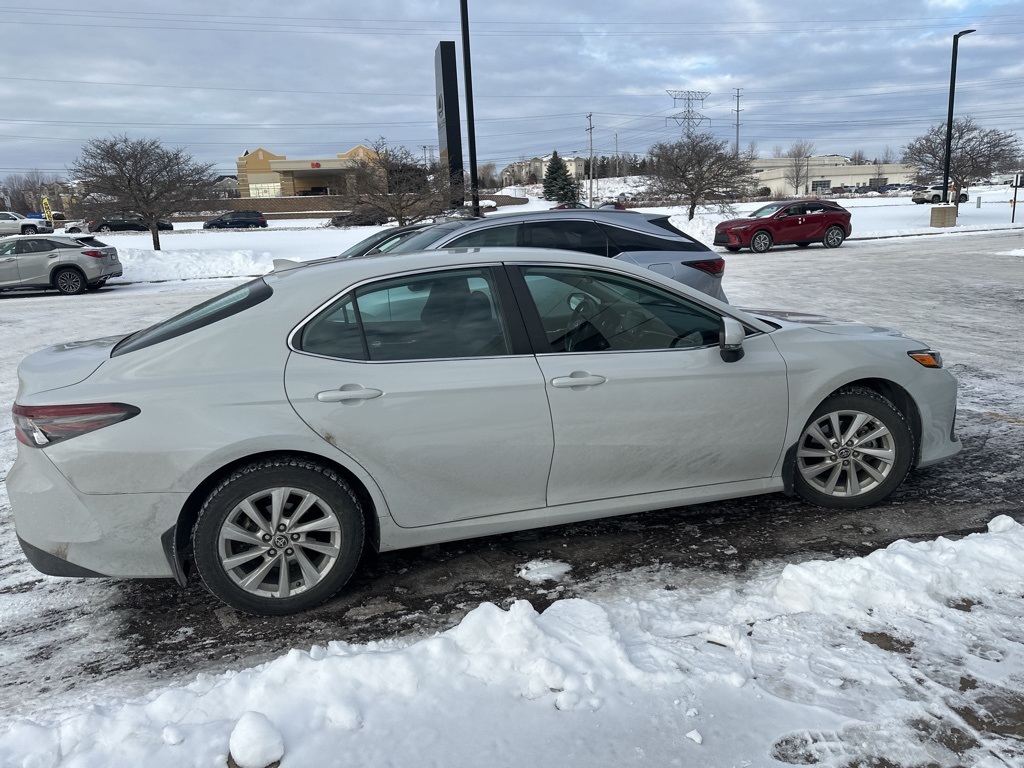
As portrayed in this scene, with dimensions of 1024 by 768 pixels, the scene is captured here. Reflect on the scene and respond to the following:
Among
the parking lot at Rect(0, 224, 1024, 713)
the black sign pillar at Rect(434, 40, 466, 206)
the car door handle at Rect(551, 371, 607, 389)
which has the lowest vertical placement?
the parking lot at Rect(0, 224, 1024, 713)

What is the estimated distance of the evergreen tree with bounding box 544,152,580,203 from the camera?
3123 inches

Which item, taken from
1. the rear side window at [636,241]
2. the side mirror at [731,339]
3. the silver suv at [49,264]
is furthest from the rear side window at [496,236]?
the silver suv at [49,264]

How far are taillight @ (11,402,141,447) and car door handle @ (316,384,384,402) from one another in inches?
29.6

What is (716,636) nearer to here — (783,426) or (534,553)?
(534,553)

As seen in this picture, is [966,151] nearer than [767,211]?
No

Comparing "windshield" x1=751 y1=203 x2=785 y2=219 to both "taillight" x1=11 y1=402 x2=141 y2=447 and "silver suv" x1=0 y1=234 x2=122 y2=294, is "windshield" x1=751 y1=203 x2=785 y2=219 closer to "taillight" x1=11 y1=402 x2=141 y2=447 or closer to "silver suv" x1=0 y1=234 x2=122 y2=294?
"silver suv" x1=0 y1=234 x2=122 y2=294

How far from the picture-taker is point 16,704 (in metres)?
2.84

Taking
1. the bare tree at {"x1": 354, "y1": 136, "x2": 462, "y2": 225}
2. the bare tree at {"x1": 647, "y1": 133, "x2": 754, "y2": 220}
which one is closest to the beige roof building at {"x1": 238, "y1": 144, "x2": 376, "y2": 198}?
the bare tree at {"x1": 647, "y1": 133, "x2": 754, "y2": 220}

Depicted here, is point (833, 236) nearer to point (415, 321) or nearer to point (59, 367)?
point (415, 321)

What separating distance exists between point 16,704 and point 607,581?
240 cm

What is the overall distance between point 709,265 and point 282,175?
9024cm

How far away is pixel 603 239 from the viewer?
7551mm

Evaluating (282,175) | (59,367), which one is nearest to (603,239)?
(59,367)

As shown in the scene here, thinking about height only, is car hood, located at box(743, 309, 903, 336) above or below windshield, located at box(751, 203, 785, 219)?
below
